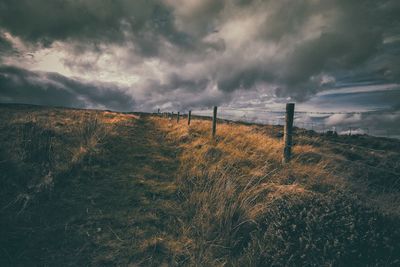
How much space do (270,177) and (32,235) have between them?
13.6 feet

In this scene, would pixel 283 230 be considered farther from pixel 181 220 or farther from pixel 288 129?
pixel 288 129

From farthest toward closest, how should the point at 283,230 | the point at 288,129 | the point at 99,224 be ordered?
the point at 288,129 < the point at 99,224 < the point at 283,230

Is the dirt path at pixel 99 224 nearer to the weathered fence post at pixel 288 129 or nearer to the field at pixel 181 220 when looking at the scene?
the field at pixel 181 220

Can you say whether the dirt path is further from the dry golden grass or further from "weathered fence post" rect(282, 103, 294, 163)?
"weathered fence post" rect(282, 103, 294, 163)

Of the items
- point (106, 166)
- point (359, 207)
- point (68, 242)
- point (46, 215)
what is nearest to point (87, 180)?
point (106, 166)

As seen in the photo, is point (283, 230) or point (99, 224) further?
point (99, 224)

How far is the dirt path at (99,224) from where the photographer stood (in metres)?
2.85

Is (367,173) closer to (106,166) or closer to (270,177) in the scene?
(270,177)

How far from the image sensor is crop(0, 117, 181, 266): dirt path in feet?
9.34

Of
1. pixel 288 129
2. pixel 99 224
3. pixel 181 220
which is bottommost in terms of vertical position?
pixel 99 224

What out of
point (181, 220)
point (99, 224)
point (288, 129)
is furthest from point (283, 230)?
point (288, 129)

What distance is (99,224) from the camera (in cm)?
349

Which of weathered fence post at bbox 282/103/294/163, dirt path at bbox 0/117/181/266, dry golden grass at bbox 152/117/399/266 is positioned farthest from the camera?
weathered fence post at bbox 282/103/294/163

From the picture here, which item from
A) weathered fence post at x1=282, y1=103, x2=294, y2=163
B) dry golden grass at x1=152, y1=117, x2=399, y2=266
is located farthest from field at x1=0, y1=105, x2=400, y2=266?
weathered fence post at x1=282, y1=103, x2=294, y2=163
